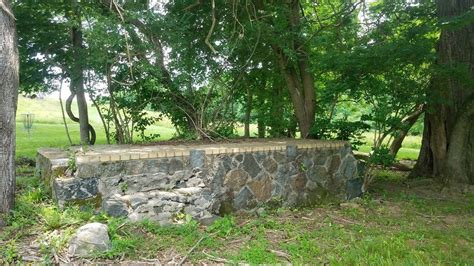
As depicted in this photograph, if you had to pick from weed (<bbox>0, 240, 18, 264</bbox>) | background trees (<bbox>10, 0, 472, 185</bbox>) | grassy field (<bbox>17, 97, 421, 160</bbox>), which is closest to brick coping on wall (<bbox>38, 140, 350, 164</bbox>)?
weed (<bbox>0, 240, 18, 264</bbox>)

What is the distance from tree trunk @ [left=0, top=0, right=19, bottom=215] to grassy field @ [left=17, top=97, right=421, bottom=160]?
10.8 feet

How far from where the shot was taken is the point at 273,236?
383 cm

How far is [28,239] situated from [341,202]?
153 inches

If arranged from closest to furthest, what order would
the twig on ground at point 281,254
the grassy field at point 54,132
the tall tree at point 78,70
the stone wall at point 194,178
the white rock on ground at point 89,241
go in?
the white rock on ground at point 89,241 → the twig on ground at point 281,254 → the stone wall at point 194,178 → the tall tree at point 78,70 → the grassy field at point 54,132

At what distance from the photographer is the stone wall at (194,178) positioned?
11.9 feet

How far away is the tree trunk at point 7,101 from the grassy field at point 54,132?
3.31 meters

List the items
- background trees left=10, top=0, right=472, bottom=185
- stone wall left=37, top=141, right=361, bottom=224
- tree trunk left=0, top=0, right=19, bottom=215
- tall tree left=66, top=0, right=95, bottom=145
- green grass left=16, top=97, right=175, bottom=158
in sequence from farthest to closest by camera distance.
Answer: green grass left=16, top=97, right=175, bottom=158, tall tree left=66, top=0, right=95, bottom=145, background trees left=10, top=0, right=472, bottom=185, stone wall left=37, top=141, right=361, bottom=224, tree trunk left=0, top=0, right=19, bottom=215

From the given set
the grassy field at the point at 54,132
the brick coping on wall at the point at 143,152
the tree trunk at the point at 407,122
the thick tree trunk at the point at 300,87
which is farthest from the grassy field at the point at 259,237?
the grassy field at the point at 54,132

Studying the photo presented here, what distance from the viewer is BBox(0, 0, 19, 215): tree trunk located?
3387 mm

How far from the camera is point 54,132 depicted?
615 inches

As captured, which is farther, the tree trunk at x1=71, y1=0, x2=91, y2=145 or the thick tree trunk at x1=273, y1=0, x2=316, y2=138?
the thick tree trunk at x1=273, y1=0, x2=316, y2=138

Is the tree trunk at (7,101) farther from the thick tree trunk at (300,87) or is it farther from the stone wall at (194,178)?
the thick tree trunk at (300,87)

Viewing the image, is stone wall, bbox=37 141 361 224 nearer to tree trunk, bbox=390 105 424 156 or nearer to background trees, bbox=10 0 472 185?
background trees, bbox=10 0 472 185

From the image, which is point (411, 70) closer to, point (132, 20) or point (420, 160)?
point (420, 160)
